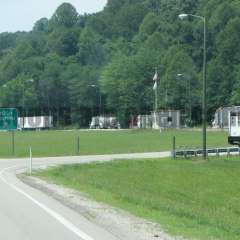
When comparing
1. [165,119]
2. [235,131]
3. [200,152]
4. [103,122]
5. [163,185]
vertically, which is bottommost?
[163,185]

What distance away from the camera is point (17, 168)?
3825 cm

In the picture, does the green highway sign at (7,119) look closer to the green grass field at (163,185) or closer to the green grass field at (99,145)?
the green grass field at (99,145)

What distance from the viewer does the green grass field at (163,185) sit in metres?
21.1

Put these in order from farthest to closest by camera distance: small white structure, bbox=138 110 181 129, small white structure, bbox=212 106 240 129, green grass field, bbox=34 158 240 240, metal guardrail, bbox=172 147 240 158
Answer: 1. small white structure, bbox=138 110 181 129
2. small white structure, bbox=212 106 240 129
3. metal guardrail, bbox=172 147 240 158
4. green grass field, bbox=34 158 240 240

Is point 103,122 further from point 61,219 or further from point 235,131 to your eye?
point 61,219

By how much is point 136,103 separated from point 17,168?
429ft

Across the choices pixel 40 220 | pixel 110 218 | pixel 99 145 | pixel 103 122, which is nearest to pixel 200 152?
pixel 99 145

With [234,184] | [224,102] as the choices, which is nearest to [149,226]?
[234,184]

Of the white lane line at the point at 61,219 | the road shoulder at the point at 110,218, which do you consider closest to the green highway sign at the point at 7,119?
the white lane line at the point at 61,219

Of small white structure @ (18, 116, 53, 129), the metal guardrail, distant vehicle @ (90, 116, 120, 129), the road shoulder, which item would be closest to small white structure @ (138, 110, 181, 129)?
distant vehicle @ (90, 116, 120, 129)

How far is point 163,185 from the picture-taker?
34.2 metres

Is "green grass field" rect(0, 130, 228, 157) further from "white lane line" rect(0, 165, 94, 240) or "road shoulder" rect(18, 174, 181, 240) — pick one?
"white lane line" rect(0, 165, 94, 240)

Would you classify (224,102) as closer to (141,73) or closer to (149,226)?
(141,73)

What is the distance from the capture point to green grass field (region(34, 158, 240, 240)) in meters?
21.1
